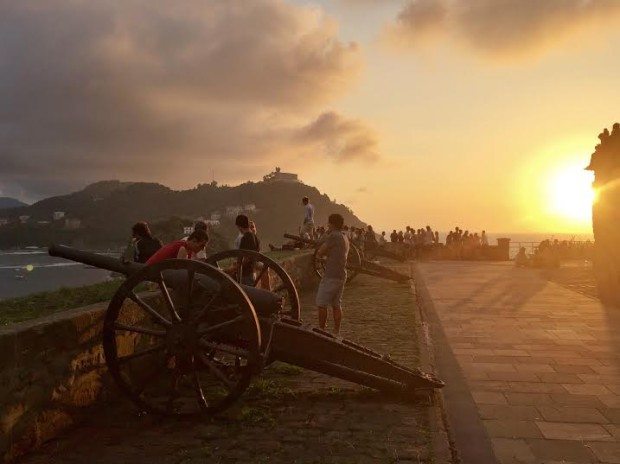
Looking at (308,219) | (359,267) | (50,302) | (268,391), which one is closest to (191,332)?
(268,391)

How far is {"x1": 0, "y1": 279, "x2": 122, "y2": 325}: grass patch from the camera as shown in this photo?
28.1ft

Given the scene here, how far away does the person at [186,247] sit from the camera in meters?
5.09

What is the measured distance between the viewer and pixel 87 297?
1000cm

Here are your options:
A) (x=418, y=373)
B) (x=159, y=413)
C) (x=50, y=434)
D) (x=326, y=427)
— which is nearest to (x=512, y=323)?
(x=418, y=373)

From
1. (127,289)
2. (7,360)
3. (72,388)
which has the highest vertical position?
(127,289)

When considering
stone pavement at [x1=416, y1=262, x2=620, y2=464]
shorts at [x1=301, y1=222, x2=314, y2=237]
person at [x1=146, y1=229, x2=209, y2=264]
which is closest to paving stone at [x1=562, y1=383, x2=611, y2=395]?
stone pavement at [x1=416, y1=262, x2=620, y2=464]

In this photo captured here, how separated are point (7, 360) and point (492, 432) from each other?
3.68 metres

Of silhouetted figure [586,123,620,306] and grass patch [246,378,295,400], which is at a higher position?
silhouetted figure [586,123,620,306]

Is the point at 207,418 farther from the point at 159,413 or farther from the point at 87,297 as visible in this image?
the point at 87,297

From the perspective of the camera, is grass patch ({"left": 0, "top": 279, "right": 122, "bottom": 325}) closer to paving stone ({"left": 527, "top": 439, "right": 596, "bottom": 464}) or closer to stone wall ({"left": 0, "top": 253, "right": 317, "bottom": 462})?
stone wall ({"left": 0, "top": 253, "right": 317, "bottom": 462})

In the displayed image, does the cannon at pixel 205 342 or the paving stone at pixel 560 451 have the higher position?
the cannon at pixel 205 342

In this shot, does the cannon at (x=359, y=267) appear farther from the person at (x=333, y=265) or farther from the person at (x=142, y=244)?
the person at (x=142, y=244)

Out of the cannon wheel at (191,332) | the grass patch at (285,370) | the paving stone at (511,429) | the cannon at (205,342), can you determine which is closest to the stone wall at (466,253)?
the grass patch at (285,370)

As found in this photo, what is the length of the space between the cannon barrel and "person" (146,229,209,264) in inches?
13.2
